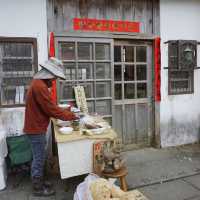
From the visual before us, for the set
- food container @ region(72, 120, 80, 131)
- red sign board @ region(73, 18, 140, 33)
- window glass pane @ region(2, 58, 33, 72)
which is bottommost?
food container @ region(72, 120, 80, 131)

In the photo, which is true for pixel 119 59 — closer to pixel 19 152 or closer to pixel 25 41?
pixel 25 41

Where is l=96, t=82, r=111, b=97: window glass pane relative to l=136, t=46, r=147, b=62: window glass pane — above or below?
below

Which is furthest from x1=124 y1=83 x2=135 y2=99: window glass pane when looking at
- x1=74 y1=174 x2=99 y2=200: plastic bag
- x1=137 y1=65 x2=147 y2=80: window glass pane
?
x1=74 y1=174 x2=99 y2=200: plastic bag

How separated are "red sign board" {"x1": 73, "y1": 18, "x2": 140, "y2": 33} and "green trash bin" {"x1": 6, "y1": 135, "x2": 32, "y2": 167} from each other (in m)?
2.31

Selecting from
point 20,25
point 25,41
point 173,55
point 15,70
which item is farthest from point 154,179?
point 20,25

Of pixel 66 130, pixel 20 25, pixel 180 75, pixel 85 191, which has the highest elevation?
pixel 20 25

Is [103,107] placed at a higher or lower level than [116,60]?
lower

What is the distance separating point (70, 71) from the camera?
464cm

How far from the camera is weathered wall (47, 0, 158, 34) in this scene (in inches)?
175

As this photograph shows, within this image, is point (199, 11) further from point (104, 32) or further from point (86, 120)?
point (86, 120)

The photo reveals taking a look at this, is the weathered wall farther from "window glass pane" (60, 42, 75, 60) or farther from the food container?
the food container

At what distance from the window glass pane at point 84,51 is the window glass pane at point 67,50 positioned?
139 millimetres

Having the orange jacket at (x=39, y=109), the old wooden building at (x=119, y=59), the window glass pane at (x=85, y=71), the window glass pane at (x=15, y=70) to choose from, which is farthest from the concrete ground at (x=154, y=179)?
the window glass pane at (x=85, y=71)

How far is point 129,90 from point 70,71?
54.3 inches
